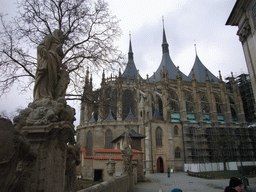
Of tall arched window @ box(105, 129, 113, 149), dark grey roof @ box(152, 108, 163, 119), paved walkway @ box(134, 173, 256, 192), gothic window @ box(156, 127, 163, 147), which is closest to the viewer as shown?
paved walkway @ box(134, 173, 256, 192)

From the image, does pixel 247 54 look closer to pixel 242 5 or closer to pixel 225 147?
pixel 242 5

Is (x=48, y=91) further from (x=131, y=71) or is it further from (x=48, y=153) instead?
(x=131, y=71)

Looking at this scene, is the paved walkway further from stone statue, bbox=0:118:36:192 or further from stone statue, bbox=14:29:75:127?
stone statue, bbox=0:118:36:192

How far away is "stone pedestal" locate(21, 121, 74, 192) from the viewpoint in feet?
8.66

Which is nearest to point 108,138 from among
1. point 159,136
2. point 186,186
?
point 159,136

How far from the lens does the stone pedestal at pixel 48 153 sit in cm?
264

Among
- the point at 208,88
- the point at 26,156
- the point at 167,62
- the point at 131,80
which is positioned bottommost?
the point at 26,156

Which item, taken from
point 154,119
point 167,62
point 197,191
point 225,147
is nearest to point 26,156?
point 197,191

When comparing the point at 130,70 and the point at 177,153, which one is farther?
the point at 130,70

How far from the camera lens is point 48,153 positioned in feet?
9.11

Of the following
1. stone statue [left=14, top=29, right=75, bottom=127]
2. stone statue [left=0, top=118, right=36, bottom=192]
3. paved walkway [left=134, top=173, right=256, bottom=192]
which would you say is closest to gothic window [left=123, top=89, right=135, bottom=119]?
paved walkway [left=134, top=173, right=256, bottom=192]

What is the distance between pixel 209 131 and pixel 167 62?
21916 millimetres

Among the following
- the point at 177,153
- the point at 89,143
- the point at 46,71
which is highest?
the point at 89,143

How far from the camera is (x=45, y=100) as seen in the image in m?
3.12
